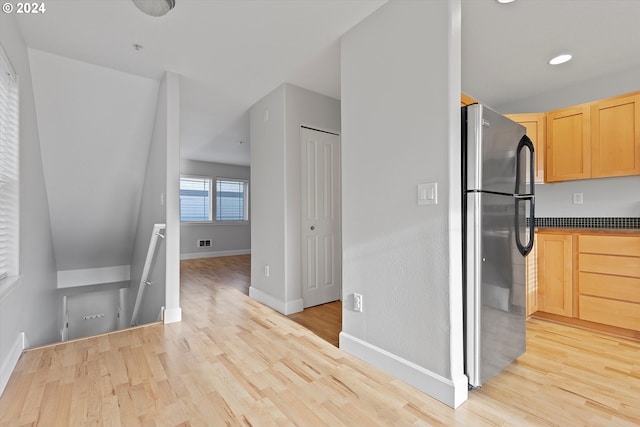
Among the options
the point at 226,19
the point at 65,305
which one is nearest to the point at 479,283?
the point at 226,19

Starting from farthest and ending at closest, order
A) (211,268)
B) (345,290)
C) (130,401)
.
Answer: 1. (211,268)
2. (345,290)
3. (130,401)

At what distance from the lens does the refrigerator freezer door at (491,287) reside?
168 centimetres

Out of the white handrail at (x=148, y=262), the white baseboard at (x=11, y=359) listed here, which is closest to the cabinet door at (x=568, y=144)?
the white handrail at (x=148, y=262)

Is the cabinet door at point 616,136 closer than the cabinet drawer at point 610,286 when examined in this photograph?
No

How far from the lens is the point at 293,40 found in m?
2.36

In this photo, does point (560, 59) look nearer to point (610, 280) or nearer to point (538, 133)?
point (538, 133)

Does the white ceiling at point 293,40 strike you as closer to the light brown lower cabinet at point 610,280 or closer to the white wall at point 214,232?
the light brown lower cabinet at point 610,280

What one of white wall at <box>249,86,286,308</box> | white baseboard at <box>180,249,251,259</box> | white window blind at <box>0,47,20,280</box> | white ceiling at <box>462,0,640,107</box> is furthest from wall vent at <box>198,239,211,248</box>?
white ceiling at <box>462,0,640,107</box>

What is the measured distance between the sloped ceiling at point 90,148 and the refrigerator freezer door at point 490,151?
315 centimetres

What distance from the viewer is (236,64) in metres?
2.76

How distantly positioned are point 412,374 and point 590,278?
217 cm

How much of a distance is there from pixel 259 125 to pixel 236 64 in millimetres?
948

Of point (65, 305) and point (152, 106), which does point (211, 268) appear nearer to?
point (65, 305)

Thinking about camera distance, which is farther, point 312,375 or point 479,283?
point 312,375
